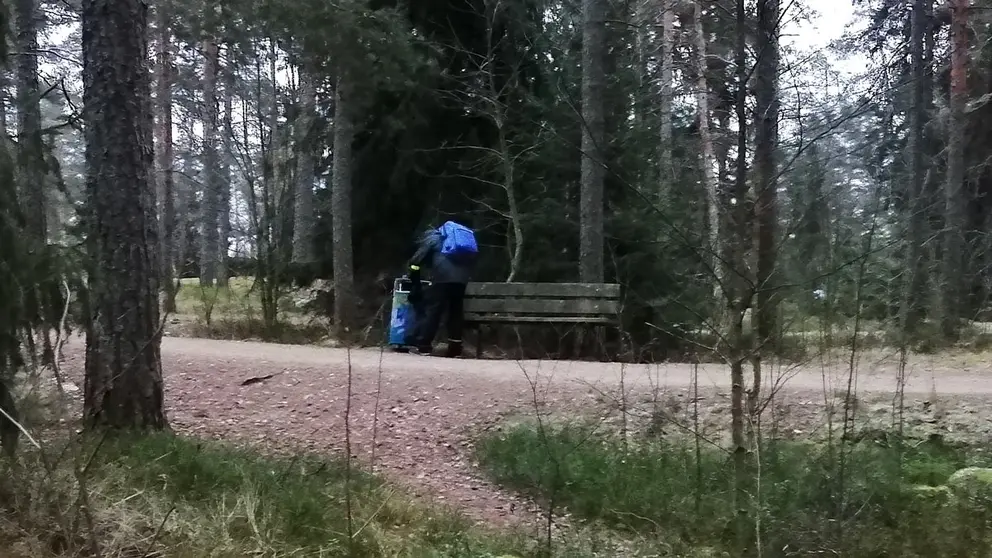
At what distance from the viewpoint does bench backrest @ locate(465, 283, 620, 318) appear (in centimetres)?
1085

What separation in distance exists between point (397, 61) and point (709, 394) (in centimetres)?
723

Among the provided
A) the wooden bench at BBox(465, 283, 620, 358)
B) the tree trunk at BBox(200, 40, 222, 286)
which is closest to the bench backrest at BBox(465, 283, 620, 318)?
the wooden bench at BBox(465, 283, 620, 358)

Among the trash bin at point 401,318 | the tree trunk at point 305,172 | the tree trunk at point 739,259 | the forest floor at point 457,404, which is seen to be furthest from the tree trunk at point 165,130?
the tree trunk at point 739,259

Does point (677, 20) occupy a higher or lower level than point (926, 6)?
higher

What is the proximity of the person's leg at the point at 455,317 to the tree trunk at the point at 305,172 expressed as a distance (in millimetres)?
3900

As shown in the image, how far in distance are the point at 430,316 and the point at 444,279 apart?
586 millimetres

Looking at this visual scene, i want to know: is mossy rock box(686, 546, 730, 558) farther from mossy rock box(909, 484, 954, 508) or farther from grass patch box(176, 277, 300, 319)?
grass patch box(176, 277, 300, 319)

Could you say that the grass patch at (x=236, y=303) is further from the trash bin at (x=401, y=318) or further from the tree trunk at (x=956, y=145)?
the tree trunk at (x=956, y=145)

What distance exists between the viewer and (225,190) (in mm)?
30438

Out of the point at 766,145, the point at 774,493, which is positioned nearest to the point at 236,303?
the point at 774,493

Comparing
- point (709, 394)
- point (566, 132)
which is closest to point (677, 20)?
point (566, 132)

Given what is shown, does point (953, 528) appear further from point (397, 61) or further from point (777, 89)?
point (397, 61)

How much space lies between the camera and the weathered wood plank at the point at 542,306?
10.8 meters

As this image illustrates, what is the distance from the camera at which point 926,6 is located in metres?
15.6
